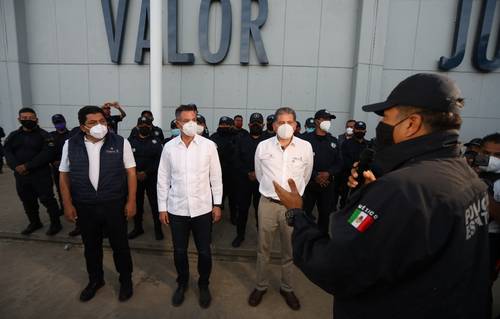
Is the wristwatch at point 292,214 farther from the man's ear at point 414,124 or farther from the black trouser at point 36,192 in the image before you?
the black trouser at point 36,192

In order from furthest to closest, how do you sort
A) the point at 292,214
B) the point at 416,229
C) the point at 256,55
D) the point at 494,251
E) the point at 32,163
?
the point at 256,55 → the point at 32,163 → the point at 494,251 → the point at 292,214 → the point at 416,229

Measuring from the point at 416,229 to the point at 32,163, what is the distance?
202 inches

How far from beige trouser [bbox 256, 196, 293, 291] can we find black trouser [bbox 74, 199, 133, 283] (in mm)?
1573

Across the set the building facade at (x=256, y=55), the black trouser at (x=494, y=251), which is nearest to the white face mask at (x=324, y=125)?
the black trouser at (x=494, y=251)

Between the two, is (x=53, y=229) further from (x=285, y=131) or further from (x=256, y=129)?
(x=285, y=131)

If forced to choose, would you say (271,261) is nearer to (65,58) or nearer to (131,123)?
(131,123)

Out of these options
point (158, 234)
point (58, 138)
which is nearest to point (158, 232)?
point (158, 234)

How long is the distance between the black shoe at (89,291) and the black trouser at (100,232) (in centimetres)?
5

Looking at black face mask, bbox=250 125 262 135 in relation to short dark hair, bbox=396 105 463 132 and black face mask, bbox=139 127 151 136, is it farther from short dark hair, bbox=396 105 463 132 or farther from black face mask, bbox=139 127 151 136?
short dark hair, bbox=396 105 463 132

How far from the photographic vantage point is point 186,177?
2842 mm

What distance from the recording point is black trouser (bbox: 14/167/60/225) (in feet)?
14.0

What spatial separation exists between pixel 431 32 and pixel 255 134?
6.78 m

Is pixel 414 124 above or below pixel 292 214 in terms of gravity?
above

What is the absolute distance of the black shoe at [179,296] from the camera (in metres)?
2.96
